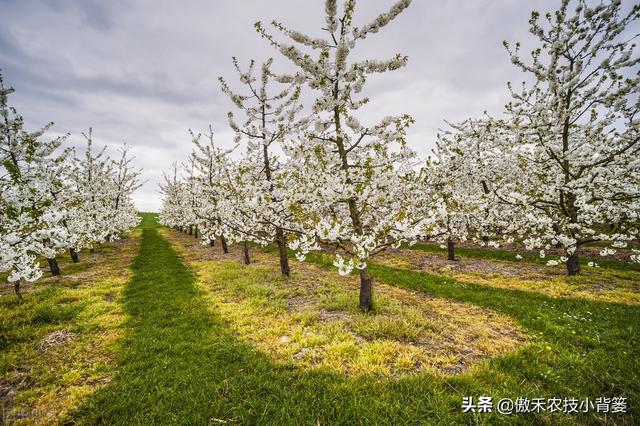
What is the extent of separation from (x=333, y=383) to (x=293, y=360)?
1.13 meters

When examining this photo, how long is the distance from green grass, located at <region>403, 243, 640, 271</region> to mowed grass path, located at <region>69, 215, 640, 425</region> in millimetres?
8996

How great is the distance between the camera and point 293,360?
570 centimetres

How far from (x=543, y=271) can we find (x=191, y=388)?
15747 millimetres

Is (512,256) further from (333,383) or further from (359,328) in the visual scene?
(333,383)

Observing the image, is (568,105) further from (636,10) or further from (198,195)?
(198,195)

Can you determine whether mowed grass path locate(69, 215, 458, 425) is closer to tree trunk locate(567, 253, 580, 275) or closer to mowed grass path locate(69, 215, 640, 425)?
mowed grass path locate(69, 215, 640, 425)

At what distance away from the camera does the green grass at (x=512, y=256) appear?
46.0 ft

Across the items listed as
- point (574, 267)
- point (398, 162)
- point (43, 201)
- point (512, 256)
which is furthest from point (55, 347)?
point (512, 256)

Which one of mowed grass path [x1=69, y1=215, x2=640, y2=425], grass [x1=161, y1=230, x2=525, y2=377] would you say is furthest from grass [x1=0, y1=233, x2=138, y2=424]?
grass [x1=161, y1=230, x2=525, y2=377]

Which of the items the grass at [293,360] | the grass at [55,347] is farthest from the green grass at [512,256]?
the grass at [55,347]

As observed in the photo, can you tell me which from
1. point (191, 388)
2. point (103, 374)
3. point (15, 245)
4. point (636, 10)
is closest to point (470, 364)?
point (191, 388)

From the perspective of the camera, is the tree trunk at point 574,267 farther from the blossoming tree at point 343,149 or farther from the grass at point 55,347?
the grass at point 55,347

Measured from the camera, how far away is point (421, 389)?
4.62 metres

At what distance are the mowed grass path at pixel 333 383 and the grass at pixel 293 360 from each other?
24 millimetres
